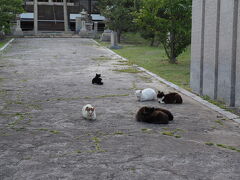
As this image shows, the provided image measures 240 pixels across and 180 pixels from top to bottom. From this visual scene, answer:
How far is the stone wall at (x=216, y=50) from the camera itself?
6.94 meters

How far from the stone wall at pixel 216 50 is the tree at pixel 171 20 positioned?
213 inches

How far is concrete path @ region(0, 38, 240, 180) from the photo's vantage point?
3.85m

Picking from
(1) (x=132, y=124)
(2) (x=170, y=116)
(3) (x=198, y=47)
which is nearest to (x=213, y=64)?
(3) (x=198, y=47)

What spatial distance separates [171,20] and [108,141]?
36.2 ft

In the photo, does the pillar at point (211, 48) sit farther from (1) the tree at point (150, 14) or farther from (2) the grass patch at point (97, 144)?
(1) the tree at point (150, 14)

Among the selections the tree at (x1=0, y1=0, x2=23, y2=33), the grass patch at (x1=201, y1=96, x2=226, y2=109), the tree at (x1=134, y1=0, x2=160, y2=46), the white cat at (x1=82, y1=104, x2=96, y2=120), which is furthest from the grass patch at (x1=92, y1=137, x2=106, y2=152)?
the tree at (x1=0, y1=0, x2=23, y2=33)

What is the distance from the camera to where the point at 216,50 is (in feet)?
25.1

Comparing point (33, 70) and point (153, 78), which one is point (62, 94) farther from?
point (33, 70)

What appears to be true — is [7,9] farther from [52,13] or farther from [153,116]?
[153,116]

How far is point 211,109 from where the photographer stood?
6.90 meters

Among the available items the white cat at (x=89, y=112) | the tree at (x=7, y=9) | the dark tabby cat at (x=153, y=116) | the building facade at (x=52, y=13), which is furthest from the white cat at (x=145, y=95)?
the building facade at (x=52, y=13)

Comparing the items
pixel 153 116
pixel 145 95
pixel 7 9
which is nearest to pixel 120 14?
pixel 7 9

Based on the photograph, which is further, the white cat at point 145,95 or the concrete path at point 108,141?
the white cat at point 145,95

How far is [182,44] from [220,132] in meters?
10.6
